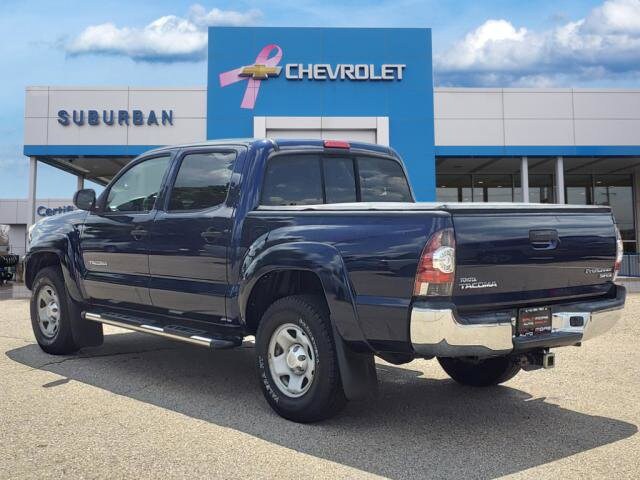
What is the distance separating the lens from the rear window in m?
4.79

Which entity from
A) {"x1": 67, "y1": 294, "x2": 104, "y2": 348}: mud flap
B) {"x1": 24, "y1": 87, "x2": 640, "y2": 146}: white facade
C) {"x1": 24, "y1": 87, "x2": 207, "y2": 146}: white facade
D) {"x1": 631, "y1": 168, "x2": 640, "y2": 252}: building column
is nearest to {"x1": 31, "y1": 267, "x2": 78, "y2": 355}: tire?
{"x1": 67, "y1": 294, "x2": 104, "y2": 348}: mud flap

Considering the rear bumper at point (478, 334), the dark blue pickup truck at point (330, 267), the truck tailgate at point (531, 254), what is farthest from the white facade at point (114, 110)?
the rear bumper at point (478, 334)

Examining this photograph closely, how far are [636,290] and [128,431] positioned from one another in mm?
15286

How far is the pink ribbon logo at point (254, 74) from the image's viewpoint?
19297 millimetres

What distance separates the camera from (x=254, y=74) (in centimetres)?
1928

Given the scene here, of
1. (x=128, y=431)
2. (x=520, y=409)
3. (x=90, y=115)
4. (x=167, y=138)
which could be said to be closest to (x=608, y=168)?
(x=167, y=138)

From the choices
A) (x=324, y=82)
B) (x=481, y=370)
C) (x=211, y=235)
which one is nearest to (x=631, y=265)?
(x=324, y=82)

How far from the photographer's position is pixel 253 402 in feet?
15.5

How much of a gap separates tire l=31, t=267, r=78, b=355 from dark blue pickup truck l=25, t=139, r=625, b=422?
1.84 feet

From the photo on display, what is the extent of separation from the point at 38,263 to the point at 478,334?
17.4 ft

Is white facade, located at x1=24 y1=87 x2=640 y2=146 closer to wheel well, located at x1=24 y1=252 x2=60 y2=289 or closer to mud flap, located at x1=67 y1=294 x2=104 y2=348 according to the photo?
wheel well, located at x1=24 y1=252 x2=60 y2=289

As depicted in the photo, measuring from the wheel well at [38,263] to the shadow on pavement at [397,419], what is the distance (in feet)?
3.25

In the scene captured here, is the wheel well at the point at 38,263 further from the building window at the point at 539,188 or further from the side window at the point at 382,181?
the building window at the point at 539,188

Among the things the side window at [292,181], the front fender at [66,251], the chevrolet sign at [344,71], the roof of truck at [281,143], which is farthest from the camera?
the chevrolet sign at [344,71]
